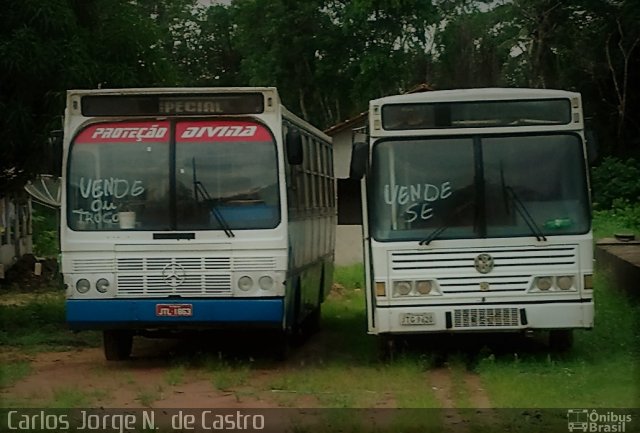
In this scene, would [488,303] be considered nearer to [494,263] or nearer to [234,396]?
[494,263]

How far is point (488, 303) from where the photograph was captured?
470 inches

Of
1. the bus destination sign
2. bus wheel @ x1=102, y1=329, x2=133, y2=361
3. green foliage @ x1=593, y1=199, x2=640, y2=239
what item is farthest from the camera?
green foliage @ x1=593, y1=199, x2=640, y2=239

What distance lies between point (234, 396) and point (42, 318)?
8270mm

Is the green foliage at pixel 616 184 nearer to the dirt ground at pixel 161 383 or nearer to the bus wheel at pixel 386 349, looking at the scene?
the dirt ground at pixel 161 383

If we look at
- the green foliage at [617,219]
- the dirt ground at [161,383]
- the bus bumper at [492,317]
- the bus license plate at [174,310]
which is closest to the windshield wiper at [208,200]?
the bus license plate at [174,310]

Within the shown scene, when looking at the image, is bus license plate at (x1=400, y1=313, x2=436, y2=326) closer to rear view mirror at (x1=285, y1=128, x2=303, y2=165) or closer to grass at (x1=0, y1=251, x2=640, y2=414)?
grass at (x1=0, y1=251, x2=640, y2=414)

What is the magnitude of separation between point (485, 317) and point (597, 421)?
3.15 m

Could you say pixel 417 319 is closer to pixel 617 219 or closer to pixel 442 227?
pixel 442 227

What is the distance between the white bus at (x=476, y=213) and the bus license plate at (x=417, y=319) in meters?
0.01

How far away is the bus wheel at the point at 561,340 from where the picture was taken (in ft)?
42.0

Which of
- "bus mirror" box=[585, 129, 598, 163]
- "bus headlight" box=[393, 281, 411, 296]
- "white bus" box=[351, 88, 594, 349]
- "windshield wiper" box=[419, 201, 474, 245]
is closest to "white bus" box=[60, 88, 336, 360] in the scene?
"white bus" box=[351, 88, 594, 349]

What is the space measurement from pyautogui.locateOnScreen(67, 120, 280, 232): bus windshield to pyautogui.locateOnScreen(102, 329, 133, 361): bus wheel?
1473mm

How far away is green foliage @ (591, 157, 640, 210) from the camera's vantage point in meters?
38.8

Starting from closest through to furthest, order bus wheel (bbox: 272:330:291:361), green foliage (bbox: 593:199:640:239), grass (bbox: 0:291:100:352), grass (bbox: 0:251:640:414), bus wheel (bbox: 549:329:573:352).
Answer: grass (bbox: 0:251:640:414), bus wheel (bbox: 549:329:573:352), bus wheel (bbox: 272:330:291:361), grass (bbox: 0:291:100:352), green foliage (bbox: 593:199:640:239)
